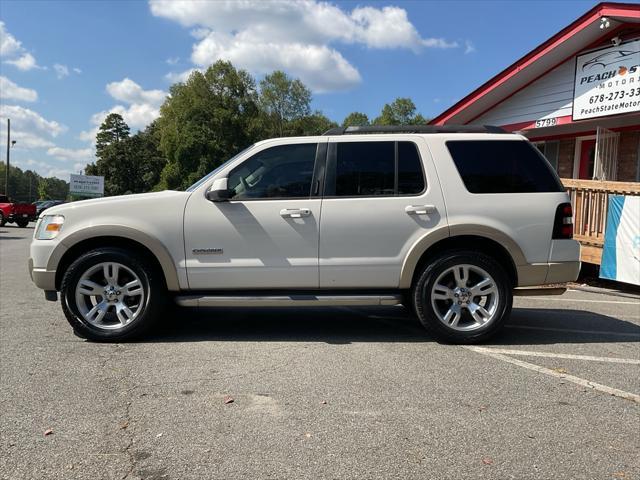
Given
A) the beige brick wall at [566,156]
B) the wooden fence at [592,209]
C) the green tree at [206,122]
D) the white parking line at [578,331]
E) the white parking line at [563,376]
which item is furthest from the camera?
the green tree at [206,122]

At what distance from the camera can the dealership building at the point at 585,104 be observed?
31.6ft

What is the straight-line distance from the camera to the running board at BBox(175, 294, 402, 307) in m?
4.99

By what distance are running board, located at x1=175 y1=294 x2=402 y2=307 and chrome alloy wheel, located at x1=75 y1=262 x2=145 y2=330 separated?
17.4 inches

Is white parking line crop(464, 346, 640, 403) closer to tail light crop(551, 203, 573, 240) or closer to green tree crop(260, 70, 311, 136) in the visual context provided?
tail light crop(551, 203, 573, 240)

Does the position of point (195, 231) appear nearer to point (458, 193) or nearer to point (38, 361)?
point (38, 361)

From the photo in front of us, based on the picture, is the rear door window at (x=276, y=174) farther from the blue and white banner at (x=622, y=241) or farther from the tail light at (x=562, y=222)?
the blue and white banner at (x=622, y=241)

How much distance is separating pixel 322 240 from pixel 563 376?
7.87ft

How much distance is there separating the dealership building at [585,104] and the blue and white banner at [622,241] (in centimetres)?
35

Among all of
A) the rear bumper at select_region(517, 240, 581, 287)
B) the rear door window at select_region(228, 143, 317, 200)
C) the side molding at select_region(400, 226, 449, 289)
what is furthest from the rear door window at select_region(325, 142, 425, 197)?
the rear bumper at select_region(517, 240, 581, 287)

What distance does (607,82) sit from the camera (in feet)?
37.0

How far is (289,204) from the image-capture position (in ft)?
16.6

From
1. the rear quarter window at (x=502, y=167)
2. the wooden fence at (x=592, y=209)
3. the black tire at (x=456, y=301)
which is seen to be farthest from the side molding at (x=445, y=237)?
the wooden fence at (x=592, y=209)

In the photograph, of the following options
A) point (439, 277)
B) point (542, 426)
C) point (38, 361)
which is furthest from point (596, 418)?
point (38, 361)

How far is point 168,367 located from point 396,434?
2116mm
